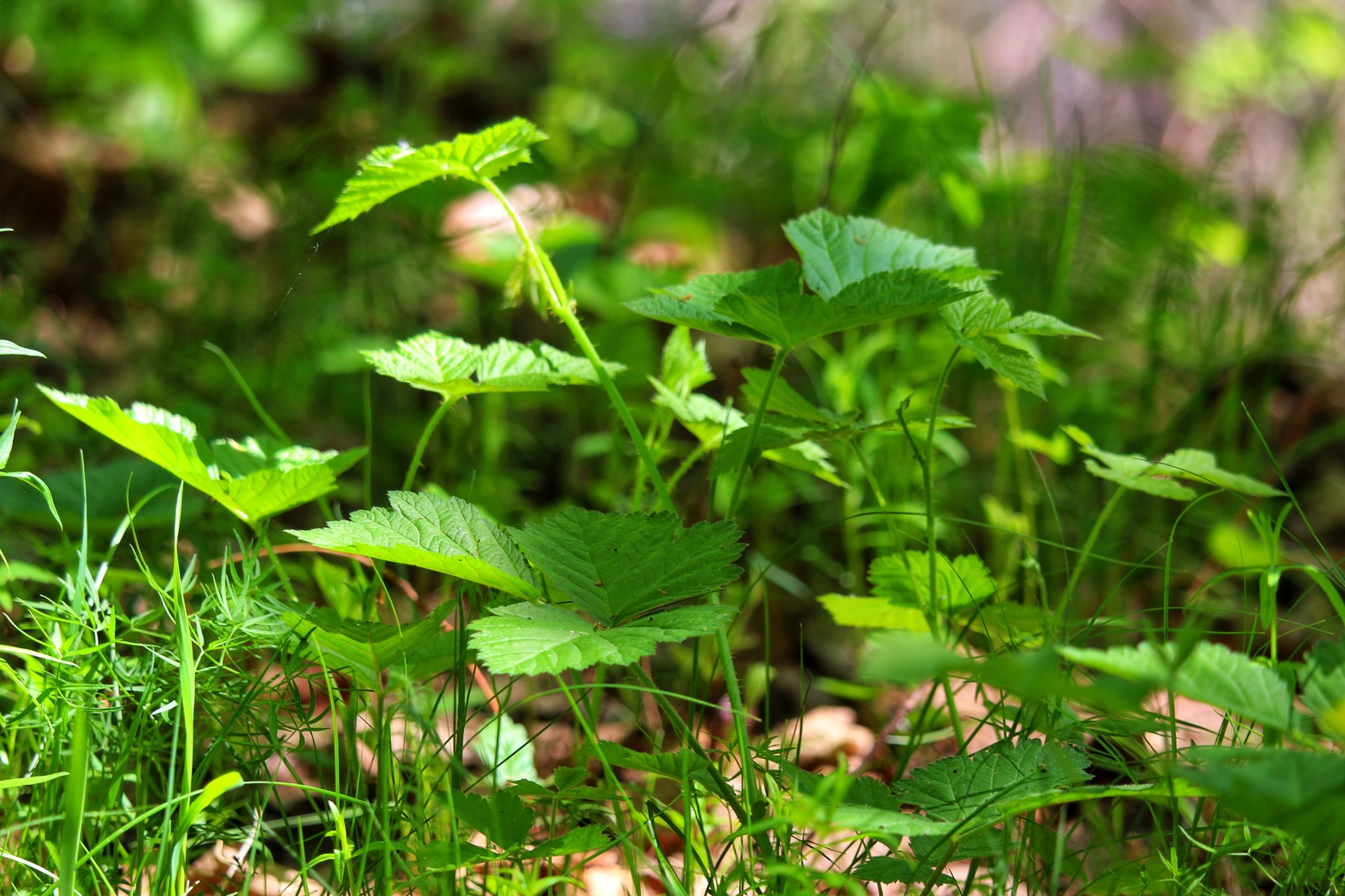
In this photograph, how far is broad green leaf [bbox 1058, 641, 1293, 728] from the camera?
684 millimetres

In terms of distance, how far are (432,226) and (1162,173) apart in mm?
1652

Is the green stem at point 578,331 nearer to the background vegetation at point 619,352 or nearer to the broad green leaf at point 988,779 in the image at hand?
the background vegetation at point 619,352

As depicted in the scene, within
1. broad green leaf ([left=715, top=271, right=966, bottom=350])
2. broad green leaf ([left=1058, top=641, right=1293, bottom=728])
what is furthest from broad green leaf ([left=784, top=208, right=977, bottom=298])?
broad green leaf ([left=1058, top=641, right=1293, bottom=728])

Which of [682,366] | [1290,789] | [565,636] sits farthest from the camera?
[682,366]

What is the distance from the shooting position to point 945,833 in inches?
29.9

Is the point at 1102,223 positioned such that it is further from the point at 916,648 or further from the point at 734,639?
the point at 916,648

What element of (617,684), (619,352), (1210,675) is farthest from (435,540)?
(619,352)

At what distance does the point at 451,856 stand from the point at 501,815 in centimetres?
6

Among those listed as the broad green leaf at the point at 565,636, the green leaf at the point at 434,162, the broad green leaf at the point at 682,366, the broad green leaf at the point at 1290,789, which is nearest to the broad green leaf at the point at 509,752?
the broad green leaf at the point at 565,636

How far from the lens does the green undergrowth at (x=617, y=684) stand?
0.77 m

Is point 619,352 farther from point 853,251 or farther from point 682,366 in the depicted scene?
point 853,251

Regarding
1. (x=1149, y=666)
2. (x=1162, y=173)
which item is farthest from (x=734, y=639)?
(x=1162, y=173)

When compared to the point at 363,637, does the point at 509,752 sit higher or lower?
lower

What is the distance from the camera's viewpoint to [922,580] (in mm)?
1137
